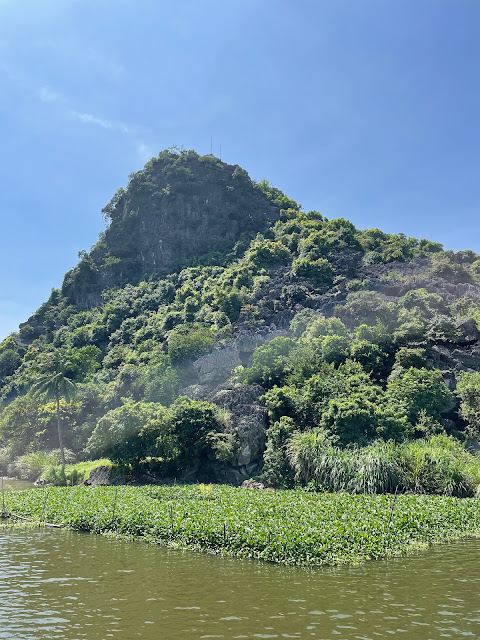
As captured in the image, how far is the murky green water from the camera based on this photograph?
9.51m

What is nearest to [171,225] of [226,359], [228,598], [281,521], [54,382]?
[226,359]

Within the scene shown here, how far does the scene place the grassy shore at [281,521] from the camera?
15352 mm

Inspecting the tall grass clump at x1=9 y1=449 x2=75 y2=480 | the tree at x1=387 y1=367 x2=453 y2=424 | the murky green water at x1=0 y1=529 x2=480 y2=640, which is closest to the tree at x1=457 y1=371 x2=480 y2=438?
the tree at x1=387 y1=367 x2=453 y2=424

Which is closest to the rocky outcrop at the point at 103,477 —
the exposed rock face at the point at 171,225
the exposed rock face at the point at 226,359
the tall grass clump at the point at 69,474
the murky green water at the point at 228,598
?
the tall grass clump at the point at 69,474

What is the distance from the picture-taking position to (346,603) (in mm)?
10883

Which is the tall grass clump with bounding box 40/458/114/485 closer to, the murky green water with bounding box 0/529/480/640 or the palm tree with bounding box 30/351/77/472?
the palm tree with bounding box 30/351/77/472

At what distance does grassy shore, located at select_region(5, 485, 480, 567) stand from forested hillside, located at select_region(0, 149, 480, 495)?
256 inches

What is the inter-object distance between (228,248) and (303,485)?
76.3m

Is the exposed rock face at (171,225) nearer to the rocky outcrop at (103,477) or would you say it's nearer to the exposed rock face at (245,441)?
the exposed rock face at (245,441)

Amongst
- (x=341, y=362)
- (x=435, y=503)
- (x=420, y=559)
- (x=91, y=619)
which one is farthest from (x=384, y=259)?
(x=91, y=619)

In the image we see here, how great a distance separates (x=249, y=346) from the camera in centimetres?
6044

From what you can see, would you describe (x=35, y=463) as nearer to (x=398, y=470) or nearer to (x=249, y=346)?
(x=249, y=346)

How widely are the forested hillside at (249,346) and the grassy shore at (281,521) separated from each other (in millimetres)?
6491

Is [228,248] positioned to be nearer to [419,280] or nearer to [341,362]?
[419,280]
